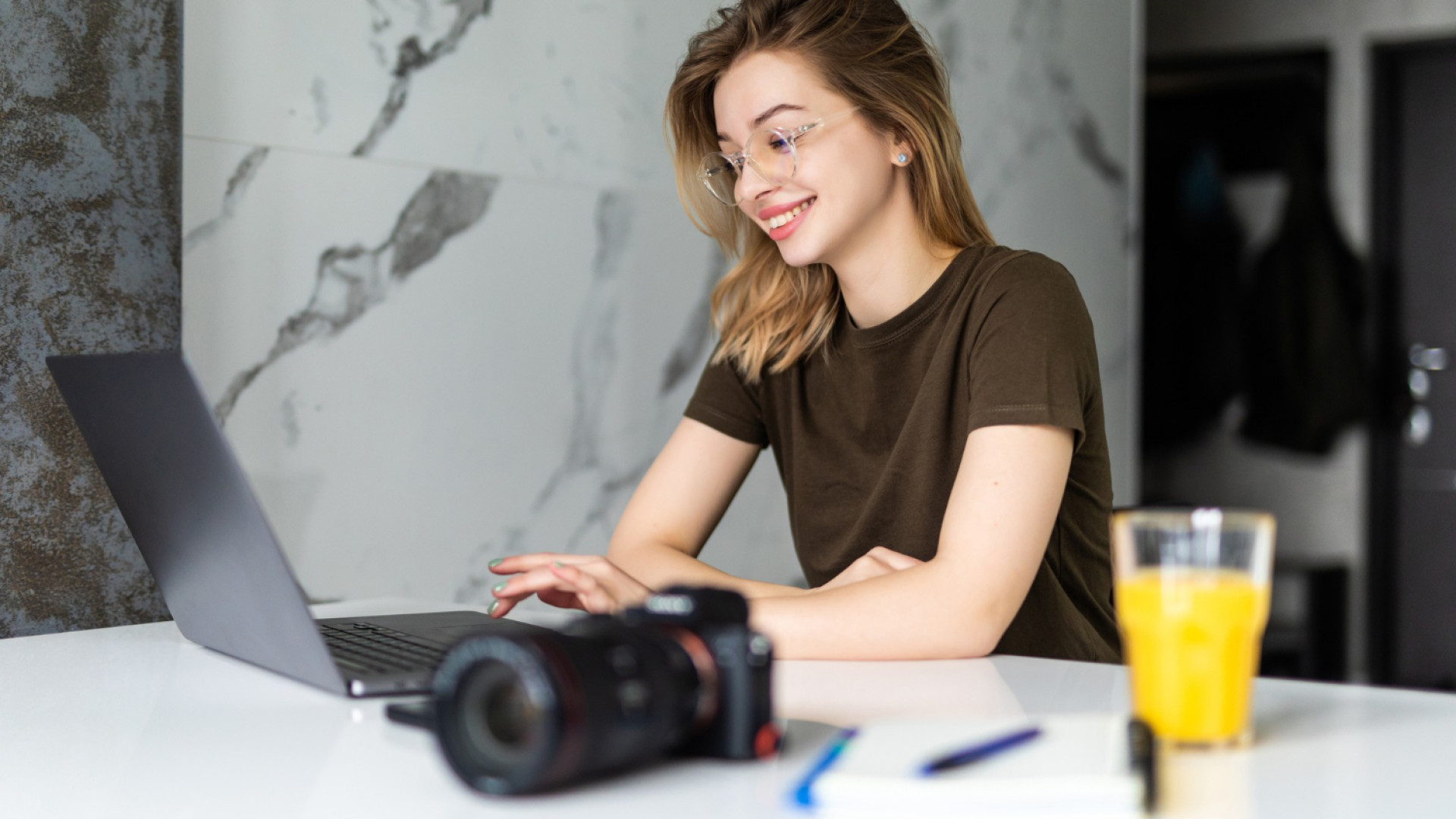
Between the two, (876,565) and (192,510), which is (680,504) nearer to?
(876,565)

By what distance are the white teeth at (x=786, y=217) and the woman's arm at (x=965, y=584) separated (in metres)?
0.37

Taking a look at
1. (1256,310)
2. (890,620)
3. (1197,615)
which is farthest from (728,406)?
(1256,310)

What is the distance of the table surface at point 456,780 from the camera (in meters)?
0.58

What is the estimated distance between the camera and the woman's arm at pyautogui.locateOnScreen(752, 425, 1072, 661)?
37.8 inches

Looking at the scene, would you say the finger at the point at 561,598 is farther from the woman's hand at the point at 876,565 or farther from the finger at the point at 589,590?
the woman's hand at the point at 876,565

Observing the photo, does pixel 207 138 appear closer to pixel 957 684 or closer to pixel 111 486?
pixel 111 486

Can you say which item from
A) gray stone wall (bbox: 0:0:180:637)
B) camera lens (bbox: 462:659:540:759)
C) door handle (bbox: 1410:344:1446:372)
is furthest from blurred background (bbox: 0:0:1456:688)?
door handle (bbox: 1410:344:1446:372)

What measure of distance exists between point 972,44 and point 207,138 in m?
1.66

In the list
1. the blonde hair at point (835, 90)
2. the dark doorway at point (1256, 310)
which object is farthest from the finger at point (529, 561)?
the dark doorway at point (1256, 310)

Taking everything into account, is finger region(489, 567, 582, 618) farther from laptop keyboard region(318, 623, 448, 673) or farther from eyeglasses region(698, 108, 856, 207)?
eyeglasses region(698, 108, 856, 207)

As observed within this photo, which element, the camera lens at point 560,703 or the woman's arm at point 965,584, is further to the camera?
the woman's arm at point 965,584

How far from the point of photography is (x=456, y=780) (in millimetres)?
609

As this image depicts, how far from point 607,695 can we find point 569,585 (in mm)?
521

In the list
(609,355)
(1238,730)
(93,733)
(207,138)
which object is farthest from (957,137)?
(93,733)
